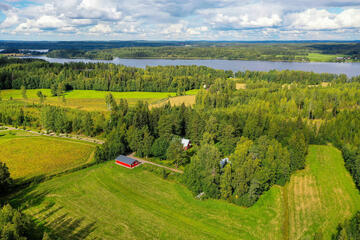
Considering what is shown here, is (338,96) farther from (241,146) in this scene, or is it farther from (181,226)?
(181,226)

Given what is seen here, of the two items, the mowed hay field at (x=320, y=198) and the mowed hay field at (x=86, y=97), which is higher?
the mowed hay field at (x=86, y=97)

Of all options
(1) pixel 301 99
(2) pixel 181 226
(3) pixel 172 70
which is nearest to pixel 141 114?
→ (2) pixel 181 226

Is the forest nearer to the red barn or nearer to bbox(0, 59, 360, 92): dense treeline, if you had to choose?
the red barn

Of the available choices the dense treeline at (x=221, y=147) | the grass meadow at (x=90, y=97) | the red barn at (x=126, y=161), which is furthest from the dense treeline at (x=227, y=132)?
the grass meadow at (x=90, y=97)

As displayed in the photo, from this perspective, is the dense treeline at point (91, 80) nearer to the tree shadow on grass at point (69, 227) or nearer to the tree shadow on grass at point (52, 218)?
the tree shadow on grass at point (52, 218)

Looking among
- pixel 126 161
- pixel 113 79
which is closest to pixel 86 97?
pixel 113 79

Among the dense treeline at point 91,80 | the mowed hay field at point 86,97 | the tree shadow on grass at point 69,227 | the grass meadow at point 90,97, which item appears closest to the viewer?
the tree shadow on grass at point 69,227

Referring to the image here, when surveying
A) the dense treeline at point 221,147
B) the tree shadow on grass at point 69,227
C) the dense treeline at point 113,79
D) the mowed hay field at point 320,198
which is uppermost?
the dense treeline at point 113,79
